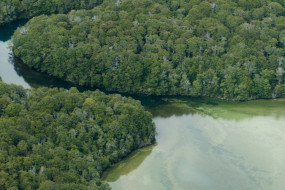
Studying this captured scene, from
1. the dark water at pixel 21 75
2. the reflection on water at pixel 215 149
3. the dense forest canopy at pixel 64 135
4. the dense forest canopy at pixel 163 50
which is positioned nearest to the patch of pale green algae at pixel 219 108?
the reflection on water at pixel 215 149

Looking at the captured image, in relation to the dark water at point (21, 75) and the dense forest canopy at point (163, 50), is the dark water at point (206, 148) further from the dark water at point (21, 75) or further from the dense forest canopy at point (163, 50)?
the dense forest canopy at point (163, 50)

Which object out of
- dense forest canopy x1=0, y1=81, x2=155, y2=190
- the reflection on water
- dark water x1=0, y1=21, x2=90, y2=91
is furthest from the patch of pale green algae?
dark water x1=0, y1=21, x2=90, y2=91

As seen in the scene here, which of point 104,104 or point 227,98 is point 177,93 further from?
point 104,104

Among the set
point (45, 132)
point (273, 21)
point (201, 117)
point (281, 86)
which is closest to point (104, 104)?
point (45, 132)

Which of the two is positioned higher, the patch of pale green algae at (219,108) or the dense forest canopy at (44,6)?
the dense forest canopy at (44,6)

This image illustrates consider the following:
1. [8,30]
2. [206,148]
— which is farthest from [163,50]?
[8,30]

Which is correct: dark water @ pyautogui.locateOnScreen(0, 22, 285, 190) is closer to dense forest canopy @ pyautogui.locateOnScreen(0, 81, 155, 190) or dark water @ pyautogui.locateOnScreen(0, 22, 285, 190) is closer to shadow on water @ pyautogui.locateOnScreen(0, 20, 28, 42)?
dense forest canopy @ pyautogui.locateOnScreen(0, 81, 155, 190)
